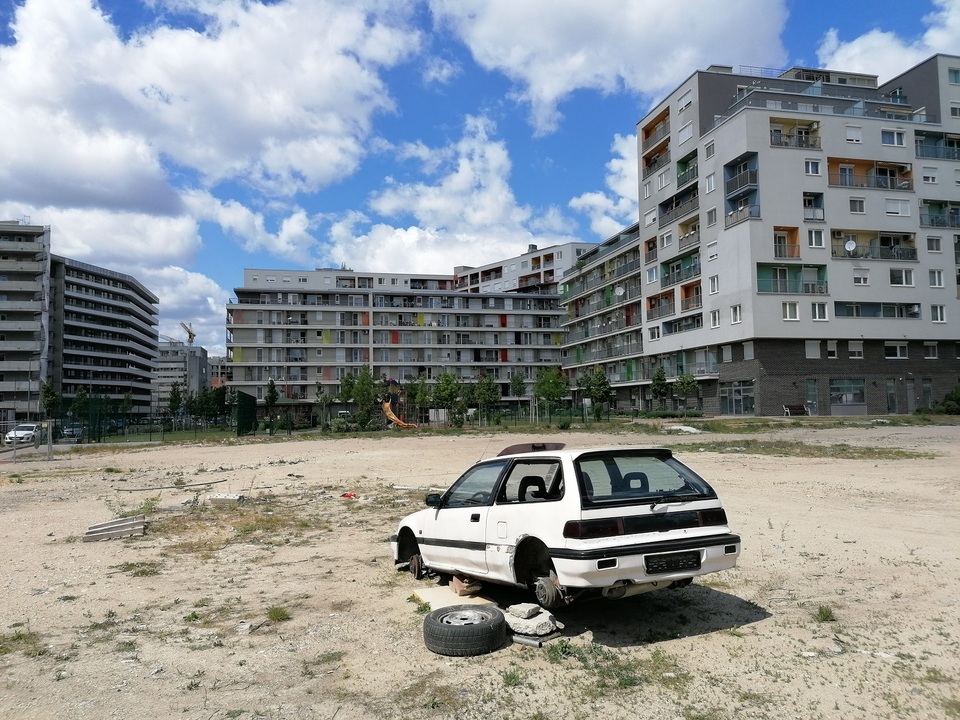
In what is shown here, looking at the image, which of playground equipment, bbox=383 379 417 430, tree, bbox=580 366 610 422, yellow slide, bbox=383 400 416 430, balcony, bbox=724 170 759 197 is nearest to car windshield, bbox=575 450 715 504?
playground equipment, bbox=383 379 417 430

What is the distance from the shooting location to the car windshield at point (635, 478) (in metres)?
6.27

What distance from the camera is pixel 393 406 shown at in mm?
68500

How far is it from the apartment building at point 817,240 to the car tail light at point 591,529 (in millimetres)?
52702

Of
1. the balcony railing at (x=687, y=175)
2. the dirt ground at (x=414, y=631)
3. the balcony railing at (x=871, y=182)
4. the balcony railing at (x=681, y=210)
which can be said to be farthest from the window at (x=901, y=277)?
the dirt ground at (x=414, y=631)

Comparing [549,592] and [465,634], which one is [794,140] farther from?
[465,634]

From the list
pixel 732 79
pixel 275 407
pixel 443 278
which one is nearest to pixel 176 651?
pixel 732 79

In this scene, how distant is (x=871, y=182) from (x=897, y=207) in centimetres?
310

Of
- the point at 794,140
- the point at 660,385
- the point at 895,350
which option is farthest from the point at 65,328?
the point at 895,350

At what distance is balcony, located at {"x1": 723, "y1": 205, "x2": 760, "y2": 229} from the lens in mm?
56062

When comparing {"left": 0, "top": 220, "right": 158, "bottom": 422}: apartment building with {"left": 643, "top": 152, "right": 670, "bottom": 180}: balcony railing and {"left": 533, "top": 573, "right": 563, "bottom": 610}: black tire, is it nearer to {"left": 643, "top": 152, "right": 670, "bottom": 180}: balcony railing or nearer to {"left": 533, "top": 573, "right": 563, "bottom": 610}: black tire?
{"left": 643, "top": 152, "right": 670, "bottom": 180}: balcony railing

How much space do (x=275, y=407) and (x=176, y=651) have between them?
297ft

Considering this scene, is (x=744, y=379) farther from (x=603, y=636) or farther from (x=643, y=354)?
(x=603, y=636)

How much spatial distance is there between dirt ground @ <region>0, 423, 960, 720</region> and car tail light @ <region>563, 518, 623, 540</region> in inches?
37.1

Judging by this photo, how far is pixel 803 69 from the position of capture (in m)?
67.3
